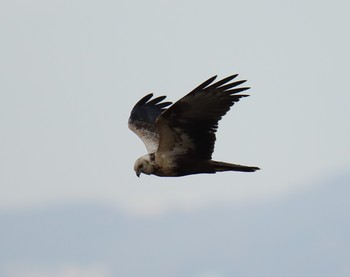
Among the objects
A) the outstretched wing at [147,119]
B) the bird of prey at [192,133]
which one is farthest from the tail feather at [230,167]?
the outstretched wing at [147,119]

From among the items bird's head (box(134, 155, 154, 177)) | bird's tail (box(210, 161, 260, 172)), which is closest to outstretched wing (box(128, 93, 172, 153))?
bird's head (box(134, 155, 154, 177))

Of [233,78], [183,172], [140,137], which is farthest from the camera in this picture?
[140,137]

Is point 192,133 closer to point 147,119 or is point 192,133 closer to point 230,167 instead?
point 230,167

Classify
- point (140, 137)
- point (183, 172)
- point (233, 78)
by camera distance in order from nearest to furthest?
point (233, 78), point (183, 172), point (140, 137)

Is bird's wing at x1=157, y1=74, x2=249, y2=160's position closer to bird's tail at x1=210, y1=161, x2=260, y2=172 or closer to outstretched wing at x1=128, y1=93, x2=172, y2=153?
bird's tail at x1=210, y1=161, x2=260, y2=172

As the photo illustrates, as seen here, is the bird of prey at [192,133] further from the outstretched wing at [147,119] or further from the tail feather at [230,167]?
the outstretched wing at [147,119]

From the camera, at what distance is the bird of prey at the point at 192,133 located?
1736 cm

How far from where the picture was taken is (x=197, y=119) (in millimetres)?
17781

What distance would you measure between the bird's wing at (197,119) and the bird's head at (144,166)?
0.30 meters

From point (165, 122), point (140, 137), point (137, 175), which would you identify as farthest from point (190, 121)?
point (140, 137)

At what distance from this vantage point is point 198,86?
677 inches

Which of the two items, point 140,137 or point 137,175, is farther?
point 140,137

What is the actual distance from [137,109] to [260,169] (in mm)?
4866

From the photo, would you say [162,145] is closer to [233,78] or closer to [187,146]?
[187,146]
